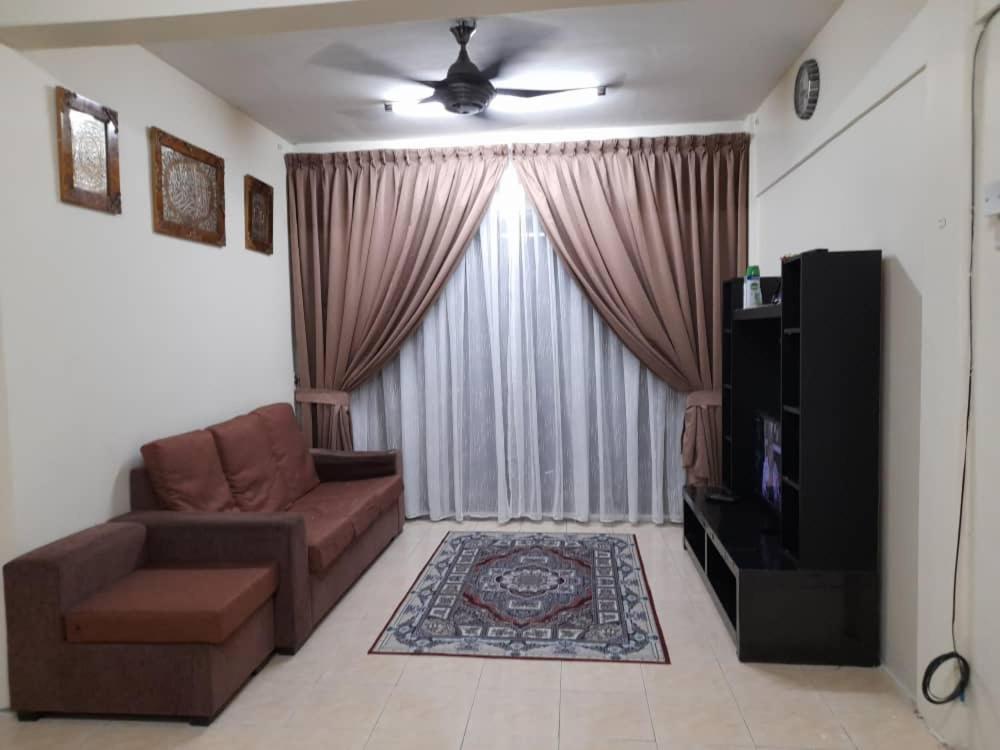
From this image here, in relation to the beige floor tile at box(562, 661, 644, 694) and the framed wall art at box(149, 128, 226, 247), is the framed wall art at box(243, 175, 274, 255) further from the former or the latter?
the beige floor tile at box(562, 661, 644, 694)

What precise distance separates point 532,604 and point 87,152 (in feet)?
9.35

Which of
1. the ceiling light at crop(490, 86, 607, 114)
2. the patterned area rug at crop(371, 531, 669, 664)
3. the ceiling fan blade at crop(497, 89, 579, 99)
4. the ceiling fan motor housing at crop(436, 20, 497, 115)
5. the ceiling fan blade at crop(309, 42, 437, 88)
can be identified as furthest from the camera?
the ceiling light at crop(490, 86, 607, 114)

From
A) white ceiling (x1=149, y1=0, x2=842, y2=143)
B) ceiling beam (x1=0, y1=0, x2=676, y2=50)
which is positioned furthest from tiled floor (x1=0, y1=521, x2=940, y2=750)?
white ceiling (x1=149, y1=0, x2=842, y2=143)

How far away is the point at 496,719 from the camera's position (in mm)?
2402

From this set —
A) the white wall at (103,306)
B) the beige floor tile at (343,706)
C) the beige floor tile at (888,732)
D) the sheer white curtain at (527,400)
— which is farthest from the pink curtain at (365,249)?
the beige floor tile at (888,732)

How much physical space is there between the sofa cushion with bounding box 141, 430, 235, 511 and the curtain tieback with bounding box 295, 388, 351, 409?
1.43 meters

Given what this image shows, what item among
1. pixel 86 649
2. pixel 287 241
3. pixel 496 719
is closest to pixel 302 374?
pixel 287 241

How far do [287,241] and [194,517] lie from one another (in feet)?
8.19

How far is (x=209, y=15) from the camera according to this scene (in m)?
2.25

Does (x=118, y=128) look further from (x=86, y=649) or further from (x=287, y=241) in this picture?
(x=86, y=649)

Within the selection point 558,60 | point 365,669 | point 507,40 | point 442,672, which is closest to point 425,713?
point 442,672

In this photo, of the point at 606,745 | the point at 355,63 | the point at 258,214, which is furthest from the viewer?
the point at 258,214

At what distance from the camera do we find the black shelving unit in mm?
2633

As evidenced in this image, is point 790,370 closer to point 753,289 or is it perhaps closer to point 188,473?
point 753,289
